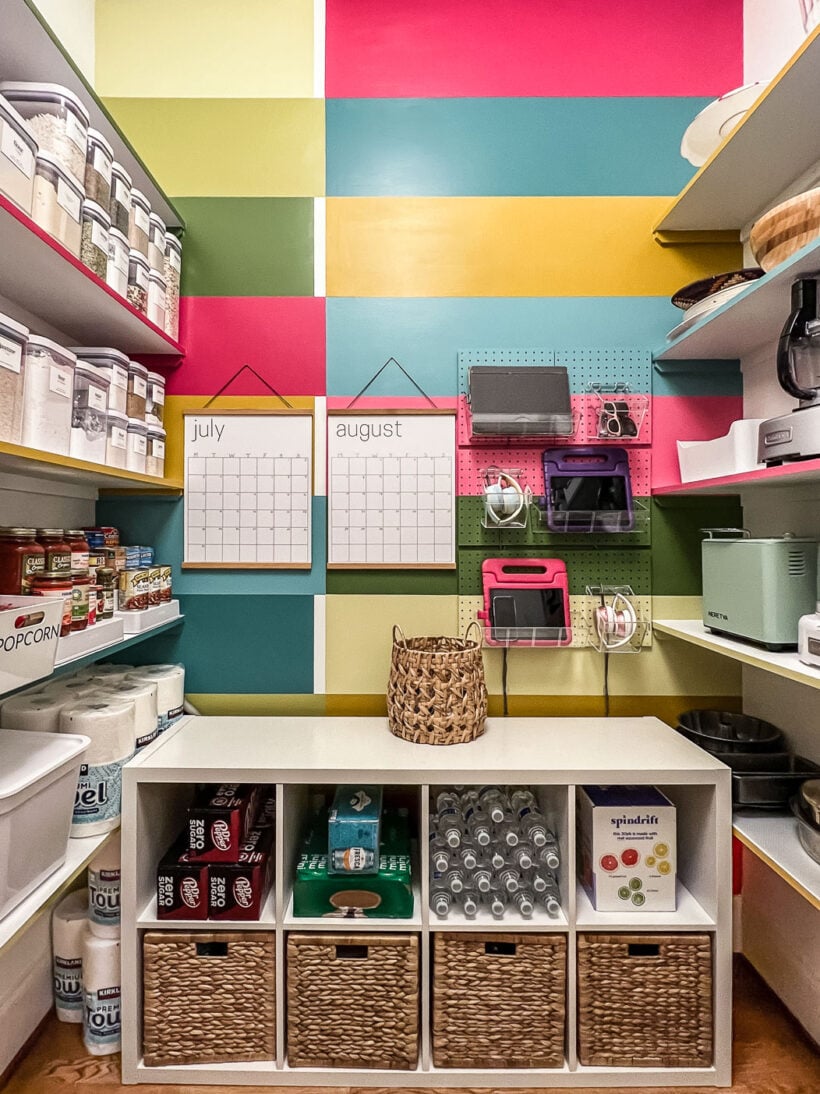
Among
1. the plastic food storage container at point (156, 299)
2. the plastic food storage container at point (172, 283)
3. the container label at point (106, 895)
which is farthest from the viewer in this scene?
the plastic food storage container at point (172, 283)

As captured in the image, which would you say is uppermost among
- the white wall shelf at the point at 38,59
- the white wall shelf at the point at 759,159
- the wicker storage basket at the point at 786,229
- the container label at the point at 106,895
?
the white wall shelf at the point at 38,59

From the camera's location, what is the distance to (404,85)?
214 centimetres

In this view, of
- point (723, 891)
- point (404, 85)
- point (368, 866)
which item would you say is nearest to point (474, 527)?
point (368, 866)

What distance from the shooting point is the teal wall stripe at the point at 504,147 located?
214 centimetres

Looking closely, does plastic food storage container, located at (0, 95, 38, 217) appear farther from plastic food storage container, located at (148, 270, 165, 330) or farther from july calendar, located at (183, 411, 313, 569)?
july calendar, located at (183, 411, 313, 569)

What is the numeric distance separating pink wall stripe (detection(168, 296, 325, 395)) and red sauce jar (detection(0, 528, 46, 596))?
98 centimetres

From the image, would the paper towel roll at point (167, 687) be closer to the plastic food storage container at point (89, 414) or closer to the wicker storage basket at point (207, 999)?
the wicker storage basket at point (207, 999)

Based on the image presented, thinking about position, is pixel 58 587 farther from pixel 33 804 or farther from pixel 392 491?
pixel 392 491

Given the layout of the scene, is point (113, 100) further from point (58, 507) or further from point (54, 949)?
point (54, 949)

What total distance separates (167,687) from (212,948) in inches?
29.2

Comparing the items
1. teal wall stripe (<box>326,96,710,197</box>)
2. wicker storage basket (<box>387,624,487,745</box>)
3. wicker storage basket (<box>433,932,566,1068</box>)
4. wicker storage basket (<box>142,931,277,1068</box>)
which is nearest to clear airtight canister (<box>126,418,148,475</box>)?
wicker storage basket (<box>387,624,487,745</box>)

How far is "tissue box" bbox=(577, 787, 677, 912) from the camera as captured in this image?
5.53 feet

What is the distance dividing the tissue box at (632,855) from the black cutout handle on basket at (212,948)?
40.2 inches

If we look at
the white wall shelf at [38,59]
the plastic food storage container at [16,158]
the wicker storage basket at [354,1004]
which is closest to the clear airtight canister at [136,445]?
the plastic food storage container at [16,158]
